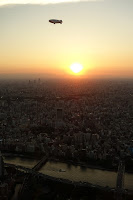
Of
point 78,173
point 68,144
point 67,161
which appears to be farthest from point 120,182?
point 68,144

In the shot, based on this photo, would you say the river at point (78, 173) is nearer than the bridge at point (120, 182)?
No

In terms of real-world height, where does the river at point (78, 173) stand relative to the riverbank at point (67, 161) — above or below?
below

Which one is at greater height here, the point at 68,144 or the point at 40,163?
the point at 68,144

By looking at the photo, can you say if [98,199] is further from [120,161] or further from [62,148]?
[62,148]

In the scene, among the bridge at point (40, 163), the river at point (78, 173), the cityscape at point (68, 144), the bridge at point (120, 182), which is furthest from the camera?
the bridge at point (40, 163)

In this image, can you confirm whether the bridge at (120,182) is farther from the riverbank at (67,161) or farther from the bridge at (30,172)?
the bridge at (30,172)

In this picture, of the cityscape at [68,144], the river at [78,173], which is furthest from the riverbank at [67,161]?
the river at [78,173]

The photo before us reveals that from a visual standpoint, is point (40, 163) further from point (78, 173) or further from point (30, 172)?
point (78, 173)

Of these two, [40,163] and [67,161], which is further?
[67,161]

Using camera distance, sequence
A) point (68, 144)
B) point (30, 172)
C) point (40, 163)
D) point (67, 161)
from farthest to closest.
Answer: point (68, 144), point (67, 161), point (40, 163), point (30, 172)

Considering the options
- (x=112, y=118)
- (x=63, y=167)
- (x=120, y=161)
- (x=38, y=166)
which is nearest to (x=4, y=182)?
(x=38, y=166)
